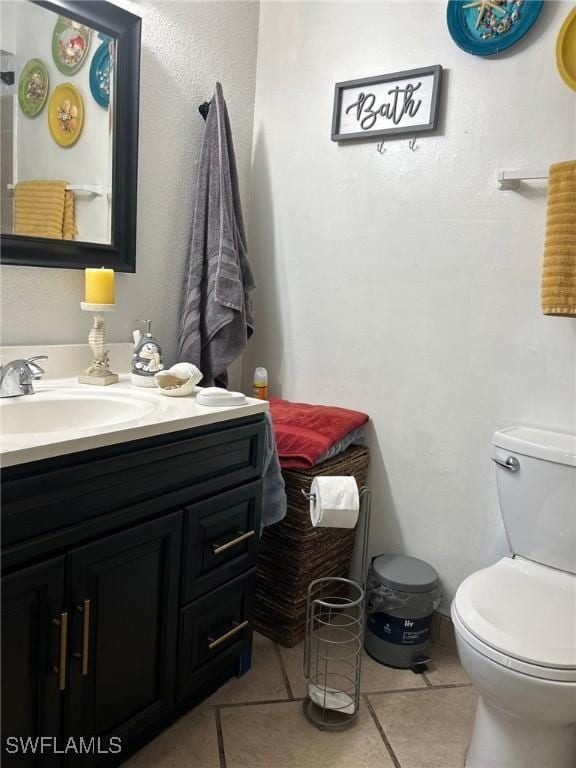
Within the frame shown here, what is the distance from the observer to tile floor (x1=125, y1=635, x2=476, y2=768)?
1.39 m

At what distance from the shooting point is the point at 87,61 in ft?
5.07

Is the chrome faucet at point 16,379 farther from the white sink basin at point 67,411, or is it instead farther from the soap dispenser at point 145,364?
the soap dispenser at point 145,364

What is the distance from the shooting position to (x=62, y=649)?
1074 millimetres

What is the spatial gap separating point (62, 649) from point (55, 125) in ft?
4.16

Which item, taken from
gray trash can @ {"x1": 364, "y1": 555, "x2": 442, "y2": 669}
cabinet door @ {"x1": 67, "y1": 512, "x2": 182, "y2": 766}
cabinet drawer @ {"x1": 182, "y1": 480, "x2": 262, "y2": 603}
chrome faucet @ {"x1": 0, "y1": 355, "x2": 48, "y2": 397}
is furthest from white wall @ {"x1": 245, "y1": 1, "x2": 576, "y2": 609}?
chrome faucet @ {"x1": 0, "y1": 355, "x2": 48, "y2": 397}

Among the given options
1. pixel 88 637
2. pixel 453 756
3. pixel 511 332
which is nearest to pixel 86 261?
pixel 88 637

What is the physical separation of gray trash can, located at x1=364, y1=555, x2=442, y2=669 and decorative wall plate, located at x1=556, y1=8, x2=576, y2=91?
146cm

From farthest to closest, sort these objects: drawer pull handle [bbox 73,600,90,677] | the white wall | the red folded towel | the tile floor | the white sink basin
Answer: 1. the red folded towel
2. the white wall
3. the tile floor
4. the white sink basin
5. drawer pull handle [bbox 73,600,90,677]

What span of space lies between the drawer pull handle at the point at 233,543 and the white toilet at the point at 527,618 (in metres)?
0.55

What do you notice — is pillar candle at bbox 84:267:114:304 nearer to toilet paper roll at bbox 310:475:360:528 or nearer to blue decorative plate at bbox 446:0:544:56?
toilet paper roll at bbox 310:475:360:528

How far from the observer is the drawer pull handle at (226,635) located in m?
1.46

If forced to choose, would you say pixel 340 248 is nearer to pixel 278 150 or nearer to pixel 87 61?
pixel 278 150

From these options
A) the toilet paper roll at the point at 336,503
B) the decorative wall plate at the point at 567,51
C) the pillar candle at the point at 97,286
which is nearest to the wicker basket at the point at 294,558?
the toilet paper roll at the point at 336,503

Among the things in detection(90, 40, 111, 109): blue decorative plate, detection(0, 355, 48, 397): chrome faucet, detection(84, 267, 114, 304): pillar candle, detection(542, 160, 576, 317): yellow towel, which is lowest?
detection(0, 355, 48, 397): chrome faucet
